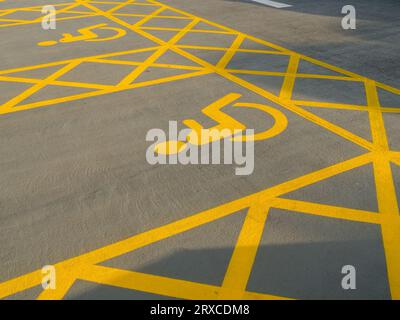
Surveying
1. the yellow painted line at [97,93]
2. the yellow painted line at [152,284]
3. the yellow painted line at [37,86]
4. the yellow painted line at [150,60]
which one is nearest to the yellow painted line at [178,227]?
the yellow painted line at [152,284]

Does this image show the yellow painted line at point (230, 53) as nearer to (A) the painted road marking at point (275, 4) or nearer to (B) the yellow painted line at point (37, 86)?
(B) the yellow painted line at point (37, 86)

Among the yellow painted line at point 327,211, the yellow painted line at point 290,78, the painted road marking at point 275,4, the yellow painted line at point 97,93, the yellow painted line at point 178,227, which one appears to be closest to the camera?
the yellow painted line at point 178,227

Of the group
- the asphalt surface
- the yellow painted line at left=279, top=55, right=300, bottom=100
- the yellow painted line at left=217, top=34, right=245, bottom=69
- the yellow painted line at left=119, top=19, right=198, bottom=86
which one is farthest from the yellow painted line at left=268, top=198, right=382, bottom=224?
the yellow painted line at left=217, top=34, right=245, bottom=69

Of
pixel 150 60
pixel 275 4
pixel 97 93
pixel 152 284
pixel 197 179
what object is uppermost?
pixel 275 4

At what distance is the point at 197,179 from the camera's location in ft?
16.8

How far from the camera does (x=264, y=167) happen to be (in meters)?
5.31

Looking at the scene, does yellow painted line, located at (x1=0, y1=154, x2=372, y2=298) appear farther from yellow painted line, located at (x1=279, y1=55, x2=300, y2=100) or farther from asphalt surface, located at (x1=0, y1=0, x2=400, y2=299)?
yellow painted line, located at (x1=279, y1=55, x2=300, y2=100)

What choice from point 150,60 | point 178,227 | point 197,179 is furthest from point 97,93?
point 178,227

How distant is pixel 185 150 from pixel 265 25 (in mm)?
7559

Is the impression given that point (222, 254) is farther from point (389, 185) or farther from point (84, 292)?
point (389, 185)

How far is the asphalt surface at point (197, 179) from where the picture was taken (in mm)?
3801

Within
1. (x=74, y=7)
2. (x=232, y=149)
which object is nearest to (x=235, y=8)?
(x=74, y=7)

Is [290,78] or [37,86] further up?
[290,78]

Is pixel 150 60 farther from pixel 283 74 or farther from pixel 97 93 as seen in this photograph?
pixel 283 74
